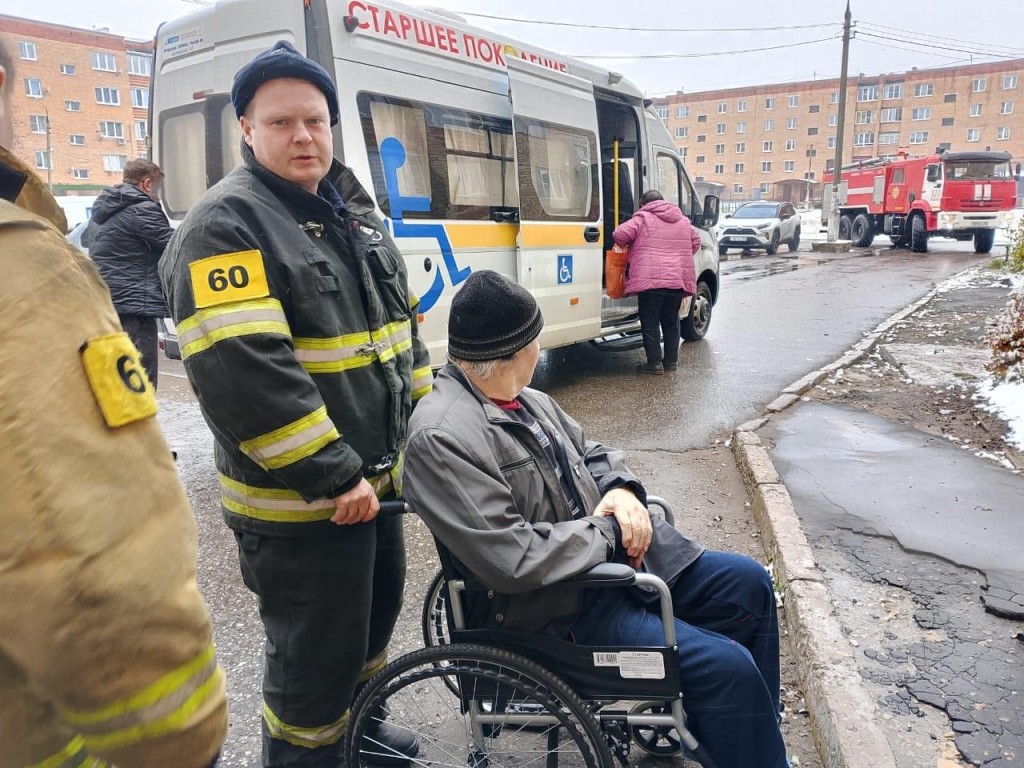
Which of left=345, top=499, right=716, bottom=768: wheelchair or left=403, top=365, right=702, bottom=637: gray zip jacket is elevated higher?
left=403, top=365, right=702, bottom=637: gray zip jacket

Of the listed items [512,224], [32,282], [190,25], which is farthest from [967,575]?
[190,25]

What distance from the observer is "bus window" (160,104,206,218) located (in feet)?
17.3

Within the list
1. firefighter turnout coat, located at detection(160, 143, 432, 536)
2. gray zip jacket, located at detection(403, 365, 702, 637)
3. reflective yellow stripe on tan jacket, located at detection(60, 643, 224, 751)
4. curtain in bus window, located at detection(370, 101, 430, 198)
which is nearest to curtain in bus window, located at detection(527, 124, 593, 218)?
curtain in bus window, located at detection(370, 101, 430, 198)

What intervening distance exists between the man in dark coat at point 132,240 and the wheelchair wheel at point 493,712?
392cm

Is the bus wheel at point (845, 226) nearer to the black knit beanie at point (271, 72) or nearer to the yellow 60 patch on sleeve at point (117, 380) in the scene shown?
the black knit beanie at point (271, 72)

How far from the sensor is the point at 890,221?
81.0 feet

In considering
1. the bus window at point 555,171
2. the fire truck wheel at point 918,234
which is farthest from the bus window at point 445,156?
the fire truck wheel at point 918,234

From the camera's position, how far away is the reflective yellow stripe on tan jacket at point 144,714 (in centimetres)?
79

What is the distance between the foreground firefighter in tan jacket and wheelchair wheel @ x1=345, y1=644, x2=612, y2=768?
106 centimetres

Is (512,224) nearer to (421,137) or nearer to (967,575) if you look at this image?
(421,137)

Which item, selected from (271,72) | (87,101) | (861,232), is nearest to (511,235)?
(271,72)

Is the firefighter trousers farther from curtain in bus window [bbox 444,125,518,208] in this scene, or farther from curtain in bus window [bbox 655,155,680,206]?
curtain in bus window [bbox 655,155,680,206]

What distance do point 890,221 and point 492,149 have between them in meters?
22.9

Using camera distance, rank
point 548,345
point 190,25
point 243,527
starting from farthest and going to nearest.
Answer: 1. point 548,345
2. point 190,25
3. point 243,527
